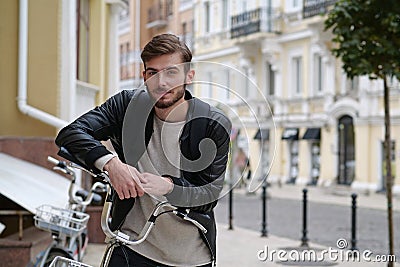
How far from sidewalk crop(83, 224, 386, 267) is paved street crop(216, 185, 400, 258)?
89cm

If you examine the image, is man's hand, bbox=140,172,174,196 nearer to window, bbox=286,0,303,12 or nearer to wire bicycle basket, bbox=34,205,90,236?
wire bicycle basket, bbox=34,205,90,236

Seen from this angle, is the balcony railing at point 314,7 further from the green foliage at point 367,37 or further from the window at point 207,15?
the green foliage at point 367,37

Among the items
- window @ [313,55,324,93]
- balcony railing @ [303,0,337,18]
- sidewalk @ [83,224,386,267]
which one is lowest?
sidewalk @ [83,224,386,267]

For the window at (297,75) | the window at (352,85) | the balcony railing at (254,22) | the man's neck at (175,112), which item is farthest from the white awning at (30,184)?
the balcony railing at (254,22)

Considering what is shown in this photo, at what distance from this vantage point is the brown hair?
3264 mm

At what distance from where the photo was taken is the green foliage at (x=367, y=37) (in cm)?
869

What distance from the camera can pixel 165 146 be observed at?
343 centimetres

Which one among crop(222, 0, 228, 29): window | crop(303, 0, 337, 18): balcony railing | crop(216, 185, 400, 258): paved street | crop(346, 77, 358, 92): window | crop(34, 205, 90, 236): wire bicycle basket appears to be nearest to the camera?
crop(34, 205, 90, 236): wire bicycle basket

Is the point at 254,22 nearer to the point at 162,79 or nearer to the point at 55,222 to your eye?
the point at 55,222

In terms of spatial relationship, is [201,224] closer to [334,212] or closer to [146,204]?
[146,204]

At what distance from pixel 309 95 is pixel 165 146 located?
29.9 m

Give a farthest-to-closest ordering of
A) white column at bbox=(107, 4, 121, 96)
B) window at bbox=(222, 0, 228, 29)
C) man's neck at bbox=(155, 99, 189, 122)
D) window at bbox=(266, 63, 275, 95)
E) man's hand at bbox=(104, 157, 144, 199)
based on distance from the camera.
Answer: window at bbox=(222, 0, 228, 29) → window at bbox=(266, 63, 275, 95) → white column at bbox=(107, 4, 121, 96) → man's neck at bbox=(155, 99, 189, 122) → man's hand at bbox=(104, 157, 144, 199)

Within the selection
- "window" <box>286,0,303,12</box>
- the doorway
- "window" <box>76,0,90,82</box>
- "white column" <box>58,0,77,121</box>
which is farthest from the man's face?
"window" <box>286,0,303,12</box>

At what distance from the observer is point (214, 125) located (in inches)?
134
